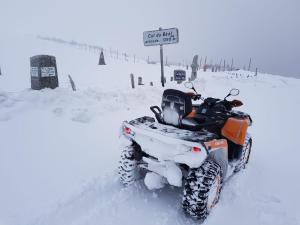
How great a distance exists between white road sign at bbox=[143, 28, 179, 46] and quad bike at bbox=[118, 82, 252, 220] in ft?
19.0

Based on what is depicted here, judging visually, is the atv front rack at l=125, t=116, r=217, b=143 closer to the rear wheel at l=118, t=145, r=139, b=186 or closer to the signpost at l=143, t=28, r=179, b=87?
the rear wheel at l=118, t=145, r=139, b=186

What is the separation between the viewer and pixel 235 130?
372cm

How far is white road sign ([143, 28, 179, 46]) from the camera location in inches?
359

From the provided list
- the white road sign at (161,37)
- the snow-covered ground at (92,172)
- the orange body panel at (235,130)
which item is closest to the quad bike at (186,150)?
the orange body panel at (235,130)

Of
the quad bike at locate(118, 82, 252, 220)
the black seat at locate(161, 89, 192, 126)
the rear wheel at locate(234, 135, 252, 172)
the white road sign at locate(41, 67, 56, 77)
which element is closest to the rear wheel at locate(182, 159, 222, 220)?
the quad bike at locate(118, 82, 252, 220)

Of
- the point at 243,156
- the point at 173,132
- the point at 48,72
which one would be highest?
the point at 48,72

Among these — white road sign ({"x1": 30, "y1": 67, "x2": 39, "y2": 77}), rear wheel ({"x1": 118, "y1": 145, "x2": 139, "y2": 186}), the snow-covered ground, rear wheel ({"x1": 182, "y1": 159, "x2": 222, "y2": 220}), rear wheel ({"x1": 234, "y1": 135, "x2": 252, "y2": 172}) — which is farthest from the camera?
white road sign ({"x1": 30, "y1": 67, "x2": 39, "y2": 77})

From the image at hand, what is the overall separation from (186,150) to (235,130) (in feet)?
4.46

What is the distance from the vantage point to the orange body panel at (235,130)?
370 centimetres

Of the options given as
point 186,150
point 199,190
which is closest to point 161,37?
point 186,150

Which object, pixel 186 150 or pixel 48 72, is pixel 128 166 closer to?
pixel 186 150

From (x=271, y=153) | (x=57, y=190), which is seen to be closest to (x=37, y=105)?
(x=57, y=190)

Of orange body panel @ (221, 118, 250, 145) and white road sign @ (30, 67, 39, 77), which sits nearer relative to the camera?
orange body panel @ (221, 118, 250, 145)

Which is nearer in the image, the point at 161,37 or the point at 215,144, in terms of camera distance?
the point at 215,144
